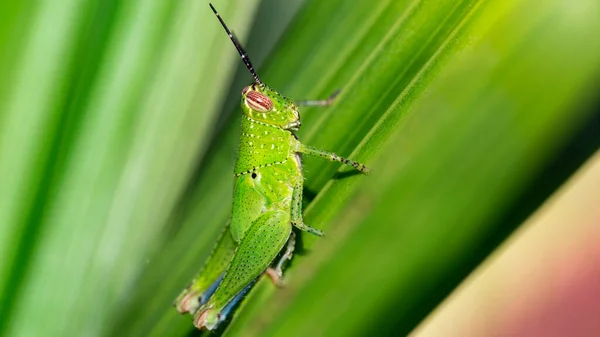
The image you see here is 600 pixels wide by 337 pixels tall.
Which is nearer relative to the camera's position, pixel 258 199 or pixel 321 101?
pixel 321 101

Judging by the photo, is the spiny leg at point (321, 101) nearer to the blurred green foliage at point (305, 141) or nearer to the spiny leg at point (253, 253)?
the blurred green foliage at point (305, 141)

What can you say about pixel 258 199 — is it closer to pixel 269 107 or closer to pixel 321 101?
pixel 269 107

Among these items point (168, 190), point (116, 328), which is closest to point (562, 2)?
point (168, 190)

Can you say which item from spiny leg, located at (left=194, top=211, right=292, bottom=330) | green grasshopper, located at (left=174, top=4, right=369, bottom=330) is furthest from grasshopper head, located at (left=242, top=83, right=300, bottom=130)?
spiny leg, located at (left=194, top=211, right=292, bottom=330)

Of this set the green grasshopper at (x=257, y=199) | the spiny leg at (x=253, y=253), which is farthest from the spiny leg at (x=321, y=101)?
the spiny leg at (x=253, y=253)

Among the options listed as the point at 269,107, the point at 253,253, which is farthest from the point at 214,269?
the point at 269,107

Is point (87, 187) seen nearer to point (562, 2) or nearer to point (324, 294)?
point (324, 294)
